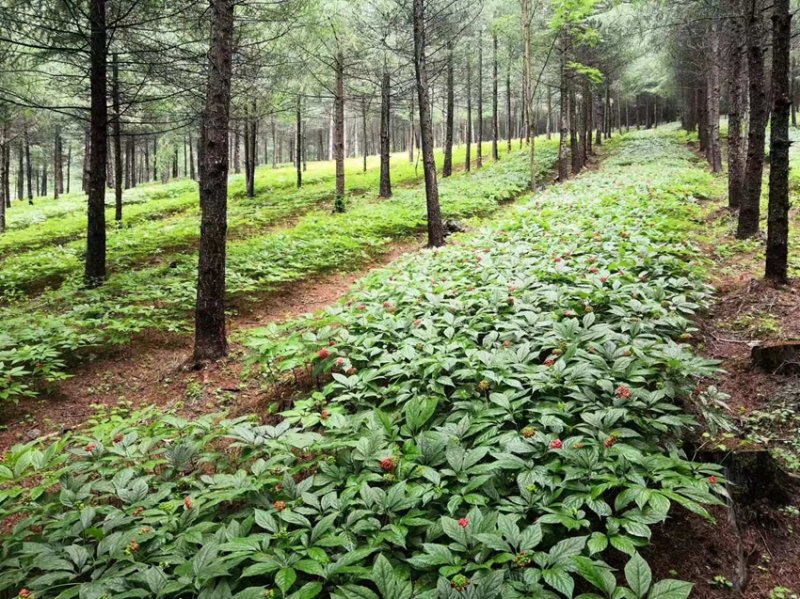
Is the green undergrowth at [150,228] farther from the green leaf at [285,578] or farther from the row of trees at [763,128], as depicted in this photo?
the row of trees at [763,128]

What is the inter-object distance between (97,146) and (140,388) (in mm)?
5905

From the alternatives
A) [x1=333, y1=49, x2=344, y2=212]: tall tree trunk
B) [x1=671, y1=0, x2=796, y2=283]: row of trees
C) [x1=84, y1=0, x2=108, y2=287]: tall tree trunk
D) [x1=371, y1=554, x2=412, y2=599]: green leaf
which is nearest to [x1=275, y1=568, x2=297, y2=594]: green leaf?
[x1=371, y1=554, x2=412, y2=599]: green leaf

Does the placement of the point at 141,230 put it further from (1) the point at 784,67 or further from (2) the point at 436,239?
(1) the point at 784,67

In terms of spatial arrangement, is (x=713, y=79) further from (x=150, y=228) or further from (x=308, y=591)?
(x=308, y=591)

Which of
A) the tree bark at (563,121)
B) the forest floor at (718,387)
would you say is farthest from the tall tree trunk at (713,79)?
the forest floor at (718,387)

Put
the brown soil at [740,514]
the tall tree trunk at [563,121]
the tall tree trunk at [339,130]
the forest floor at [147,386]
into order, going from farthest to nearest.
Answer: the tall tree trunk at [563,121] → the tall tree trunk at [339,130] → the forest floor at [147,386] → the brown soil at [740,514]

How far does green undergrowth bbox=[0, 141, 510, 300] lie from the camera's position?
35.9 feet

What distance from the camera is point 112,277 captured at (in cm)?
994

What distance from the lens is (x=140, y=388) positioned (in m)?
5.98

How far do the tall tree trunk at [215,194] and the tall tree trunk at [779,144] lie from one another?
21.2 ft

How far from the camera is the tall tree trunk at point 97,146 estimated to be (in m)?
9.16

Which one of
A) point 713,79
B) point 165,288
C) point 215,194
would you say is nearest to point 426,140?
point 215,194

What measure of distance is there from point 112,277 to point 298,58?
1185cm

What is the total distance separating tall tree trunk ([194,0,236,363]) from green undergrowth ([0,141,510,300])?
566 cm
